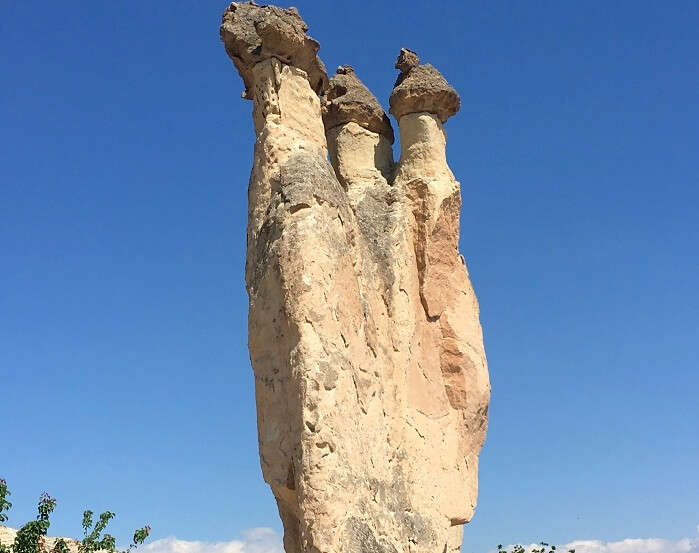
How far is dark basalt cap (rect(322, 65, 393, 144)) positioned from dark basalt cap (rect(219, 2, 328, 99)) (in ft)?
4.76

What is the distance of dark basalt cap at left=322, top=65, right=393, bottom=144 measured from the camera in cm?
1261

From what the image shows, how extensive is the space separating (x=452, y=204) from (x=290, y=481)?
4679 millimetres

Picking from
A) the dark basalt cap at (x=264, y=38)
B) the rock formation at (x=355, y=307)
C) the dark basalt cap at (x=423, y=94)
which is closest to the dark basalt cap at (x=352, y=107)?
the rock formation at (x=355, y=307)

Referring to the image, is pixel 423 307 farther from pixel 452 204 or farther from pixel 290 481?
pixel 290 481

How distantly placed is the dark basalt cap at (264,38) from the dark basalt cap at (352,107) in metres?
1.45

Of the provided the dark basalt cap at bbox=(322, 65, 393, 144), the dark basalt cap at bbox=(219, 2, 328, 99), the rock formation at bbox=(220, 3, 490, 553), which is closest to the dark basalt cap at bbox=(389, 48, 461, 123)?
the rock formation at bbox=(220, 3, 490, 553)

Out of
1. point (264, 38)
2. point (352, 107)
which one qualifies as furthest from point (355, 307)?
point (352, 107)

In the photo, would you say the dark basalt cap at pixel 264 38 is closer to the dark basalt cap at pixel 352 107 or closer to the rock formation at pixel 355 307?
the rock formation at pixel 355 307

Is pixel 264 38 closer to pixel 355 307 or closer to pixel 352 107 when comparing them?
pixel 352 107

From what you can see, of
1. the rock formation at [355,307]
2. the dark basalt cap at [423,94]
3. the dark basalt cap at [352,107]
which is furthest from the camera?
the dark basalt cap at [352,107]

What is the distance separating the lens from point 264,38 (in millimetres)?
10633

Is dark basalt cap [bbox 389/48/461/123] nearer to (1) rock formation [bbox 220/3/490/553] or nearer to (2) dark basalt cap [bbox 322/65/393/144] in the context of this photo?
(1) rock formation [bbox 220/3/490/553]

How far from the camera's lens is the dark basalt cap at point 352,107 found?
12609 mm

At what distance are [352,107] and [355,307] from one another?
3.92 m
